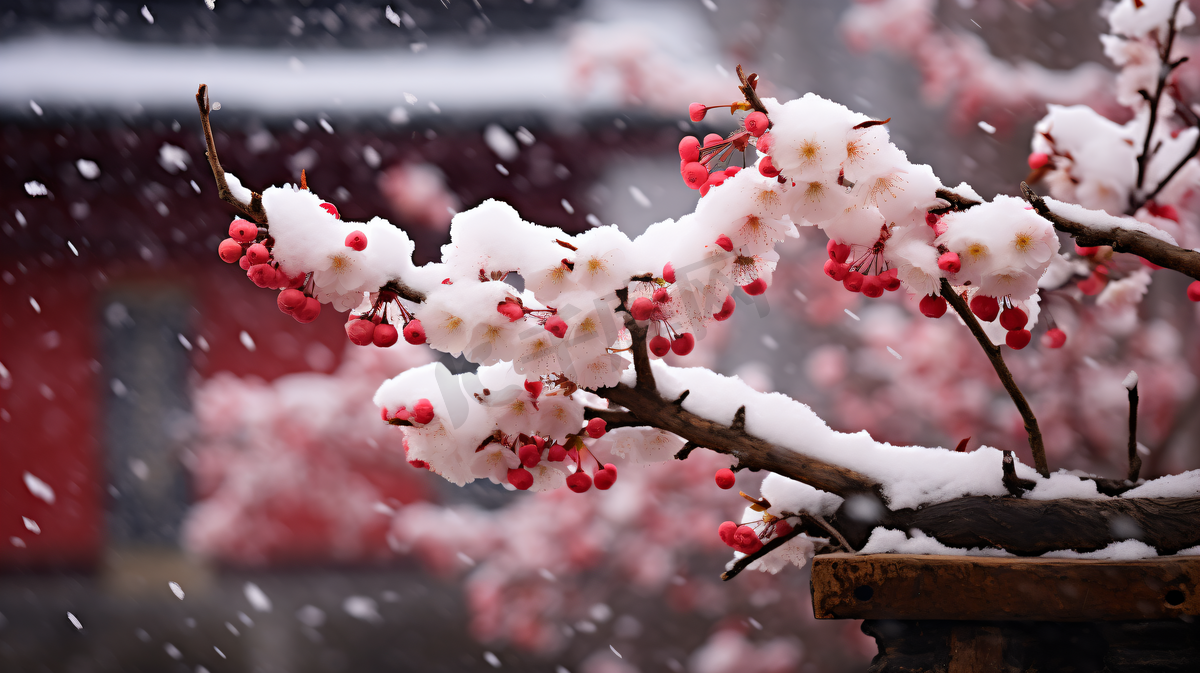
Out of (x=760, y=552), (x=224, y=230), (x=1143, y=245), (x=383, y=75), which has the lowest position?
(x=224, y=230)

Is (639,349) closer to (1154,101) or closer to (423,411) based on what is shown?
(423,411)

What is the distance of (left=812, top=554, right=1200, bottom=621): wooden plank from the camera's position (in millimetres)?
609

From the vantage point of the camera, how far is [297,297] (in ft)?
2.02

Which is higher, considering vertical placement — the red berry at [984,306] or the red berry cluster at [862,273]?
the red berry cluster at [862,273]

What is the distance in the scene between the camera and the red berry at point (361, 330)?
640 mm

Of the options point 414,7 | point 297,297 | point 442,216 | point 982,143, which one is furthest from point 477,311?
point 414,7

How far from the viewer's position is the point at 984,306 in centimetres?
65

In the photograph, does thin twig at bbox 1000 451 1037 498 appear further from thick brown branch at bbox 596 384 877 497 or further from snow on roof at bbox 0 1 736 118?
snow on roof at bbox 0 1 736 118

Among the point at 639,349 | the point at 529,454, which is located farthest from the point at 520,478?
the point at 639,349

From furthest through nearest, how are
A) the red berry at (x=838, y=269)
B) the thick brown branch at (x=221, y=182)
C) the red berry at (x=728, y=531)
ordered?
the red berry at (x=728, y=531)
the red berry at (x=838, y=269)
the thick brown branch at (x=221, y=182)

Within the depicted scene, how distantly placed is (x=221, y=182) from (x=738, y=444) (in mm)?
472

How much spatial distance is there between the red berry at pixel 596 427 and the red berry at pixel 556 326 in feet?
0.41

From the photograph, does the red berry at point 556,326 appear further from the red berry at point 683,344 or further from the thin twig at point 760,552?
the thin twig at point 760,552

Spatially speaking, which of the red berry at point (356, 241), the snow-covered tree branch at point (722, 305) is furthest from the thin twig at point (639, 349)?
the red berry at point (356, 241)
